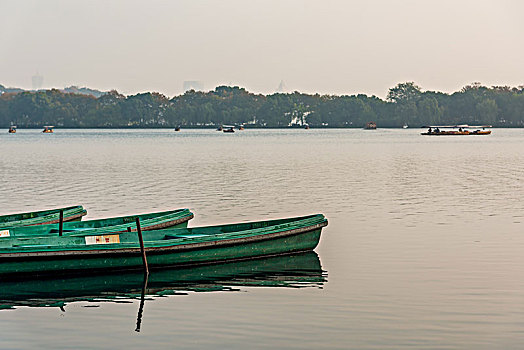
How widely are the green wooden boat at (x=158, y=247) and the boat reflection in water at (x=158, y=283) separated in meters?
0.25

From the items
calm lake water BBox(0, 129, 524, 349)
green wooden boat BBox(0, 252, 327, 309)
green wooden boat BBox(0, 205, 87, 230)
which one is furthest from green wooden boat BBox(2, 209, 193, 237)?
calm lake water BBox(0, 129, 524, 349)

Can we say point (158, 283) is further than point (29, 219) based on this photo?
No

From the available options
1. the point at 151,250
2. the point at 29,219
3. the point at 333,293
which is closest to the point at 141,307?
the point at 151,250

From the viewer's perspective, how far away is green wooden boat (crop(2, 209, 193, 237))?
23.4 metres

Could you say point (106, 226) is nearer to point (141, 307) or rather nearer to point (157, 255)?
point (157, 255)

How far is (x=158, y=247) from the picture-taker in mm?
21922

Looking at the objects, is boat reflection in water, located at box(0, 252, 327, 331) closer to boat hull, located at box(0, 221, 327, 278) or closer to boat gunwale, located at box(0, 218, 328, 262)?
boat hull, located at box(0, 221, 327, 278)

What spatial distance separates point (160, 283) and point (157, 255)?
1.22 meters

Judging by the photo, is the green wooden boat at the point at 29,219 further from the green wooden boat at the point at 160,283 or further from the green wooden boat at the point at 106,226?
the green wooden boat at the point at 160,283

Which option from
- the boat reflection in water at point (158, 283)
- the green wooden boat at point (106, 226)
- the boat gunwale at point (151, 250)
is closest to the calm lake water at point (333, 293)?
the boat reflection in water at point (158, 283)

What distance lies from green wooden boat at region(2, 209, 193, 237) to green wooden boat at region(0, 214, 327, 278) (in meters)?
0.64

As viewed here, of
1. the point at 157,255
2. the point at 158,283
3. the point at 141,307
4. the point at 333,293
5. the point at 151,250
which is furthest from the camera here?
the point at 157,255

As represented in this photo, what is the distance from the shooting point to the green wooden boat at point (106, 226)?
923 inches

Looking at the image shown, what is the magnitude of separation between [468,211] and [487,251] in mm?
11146
